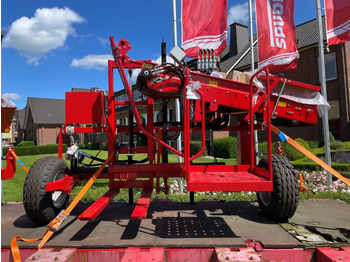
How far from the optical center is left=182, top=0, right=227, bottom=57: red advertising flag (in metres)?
6.49

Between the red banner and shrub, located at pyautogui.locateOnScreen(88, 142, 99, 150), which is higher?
the red banner

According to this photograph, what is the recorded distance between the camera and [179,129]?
4445mm

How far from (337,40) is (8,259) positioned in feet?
24.6

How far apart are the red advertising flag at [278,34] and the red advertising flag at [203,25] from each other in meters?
1.22

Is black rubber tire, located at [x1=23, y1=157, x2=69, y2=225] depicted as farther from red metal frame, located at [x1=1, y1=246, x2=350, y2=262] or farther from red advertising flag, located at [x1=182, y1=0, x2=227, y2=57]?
red advertising flag, located at [x1=182, y1=0, x2=227, y2=57]

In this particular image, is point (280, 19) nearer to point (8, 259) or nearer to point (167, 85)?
point (167, 85)

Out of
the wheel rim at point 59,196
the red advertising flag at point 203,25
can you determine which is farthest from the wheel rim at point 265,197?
the red advertising flag at point 203,25

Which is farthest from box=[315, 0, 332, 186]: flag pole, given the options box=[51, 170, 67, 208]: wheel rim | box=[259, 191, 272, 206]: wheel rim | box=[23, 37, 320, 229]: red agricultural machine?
box=[51, 170, 67, 208]: wheel rim

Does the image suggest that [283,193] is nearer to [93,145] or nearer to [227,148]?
[227,148]

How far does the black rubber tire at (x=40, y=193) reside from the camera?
10.3 ft

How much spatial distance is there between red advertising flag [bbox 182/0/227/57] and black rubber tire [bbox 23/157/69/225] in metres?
4.33

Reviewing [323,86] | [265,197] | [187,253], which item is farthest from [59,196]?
[323,86]

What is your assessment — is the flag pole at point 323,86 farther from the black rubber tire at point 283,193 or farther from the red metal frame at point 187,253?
the red metal frame at point 187,253

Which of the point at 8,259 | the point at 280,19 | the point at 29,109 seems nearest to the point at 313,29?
the point at 280,19
